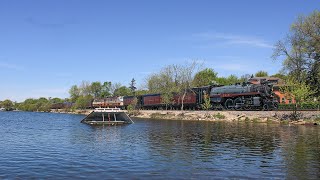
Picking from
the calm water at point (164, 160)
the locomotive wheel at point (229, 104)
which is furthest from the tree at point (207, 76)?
the calm water at point (164, 160)

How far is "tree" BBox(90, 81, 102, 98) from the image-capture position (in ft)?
609

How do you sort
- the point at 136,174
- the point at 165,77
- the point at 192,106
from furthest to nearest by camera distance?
the point at 165,77 < the point at 192,106 < the point at 136,174

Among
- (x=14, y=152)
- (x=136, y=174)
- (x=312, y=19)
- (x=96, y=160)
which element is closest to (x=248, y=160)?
(x=136, y=174)

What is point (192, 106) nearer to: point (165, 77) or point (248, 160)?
point (165, 77)

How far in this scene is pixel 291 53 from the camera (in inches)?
2530

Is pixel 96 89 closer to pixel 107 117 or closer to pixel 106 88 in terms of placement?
pixel 106 88

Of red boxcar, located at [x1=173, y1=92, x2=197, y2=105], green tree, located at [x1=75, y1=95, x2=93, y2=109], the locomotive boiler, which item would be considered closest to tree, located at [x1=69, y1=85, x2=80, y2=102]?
green tree, located at [x1=75, y1=95, x2=93, y2=109]

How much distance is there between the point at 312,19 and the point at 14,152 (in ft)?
173

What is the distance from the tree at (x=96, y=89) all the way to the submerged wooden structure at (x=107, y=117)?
11820cm

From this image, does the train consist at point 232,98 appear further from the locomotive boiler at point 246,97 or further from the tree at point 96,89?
the tree at point 96,89

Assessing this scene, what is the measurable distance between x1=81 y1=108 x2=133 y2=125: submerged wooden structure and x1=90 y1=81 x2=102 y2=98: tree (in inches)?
4654

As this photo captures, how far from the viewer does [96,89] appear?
187000 mm

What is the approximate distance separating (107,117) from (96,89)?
12053 cm

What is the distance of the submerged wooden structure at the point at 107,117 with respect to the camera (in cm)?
6219
